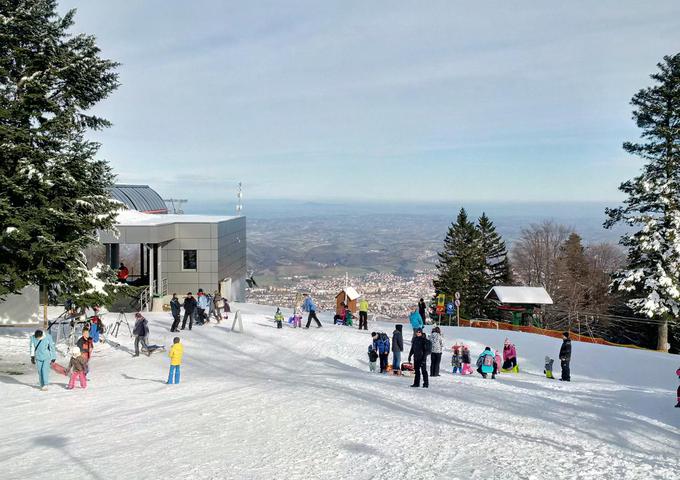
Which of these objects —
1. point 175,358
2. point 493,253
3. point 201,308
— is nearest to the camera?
point 175,358

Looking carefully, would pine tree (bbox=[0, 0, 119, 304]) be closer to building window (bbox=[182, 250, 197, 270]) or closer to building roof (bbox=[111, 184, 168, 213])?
building window (bbox=[182, 250, 197, 270])

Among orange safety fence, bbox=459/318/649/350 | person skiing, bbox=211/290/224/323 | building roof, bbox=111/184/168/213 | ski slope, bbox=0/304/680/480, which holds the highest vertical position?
building roof, bbox=111/184/168/213

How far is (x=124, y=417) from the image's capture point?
1151 centimetres

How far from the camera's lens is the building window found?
121 ft

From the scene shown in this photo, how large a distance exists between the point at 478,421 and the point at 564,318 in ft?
129

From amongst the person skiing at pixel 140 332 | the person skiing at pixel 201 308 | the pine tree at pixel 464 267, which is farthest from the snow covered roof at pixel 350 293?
the pine tree at pixel 464 267

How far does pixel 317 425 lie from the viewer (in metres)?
10.7

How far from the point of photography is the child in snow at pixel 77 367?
14.2 meters

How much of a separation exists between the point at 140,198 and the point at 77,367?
42835 millimetres

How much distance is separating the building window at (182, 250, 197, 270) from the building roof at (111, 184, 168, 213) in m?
15.6

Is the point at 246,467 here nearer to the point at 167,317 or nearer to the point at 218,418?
the point at 218,418

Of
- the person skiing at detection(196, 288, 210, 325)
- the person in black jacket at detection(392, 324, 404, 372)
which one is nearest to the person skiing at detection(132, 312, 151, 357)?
the person skiing at detection(196, 288, 210, 325)

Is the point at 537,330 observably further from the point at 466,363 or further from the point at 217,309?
the point at 217,309

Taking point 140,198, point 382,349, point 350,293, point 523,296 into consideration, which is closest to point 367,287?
point 140,198
